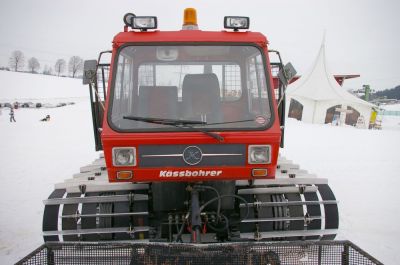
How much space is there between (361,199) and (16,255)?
573 cm

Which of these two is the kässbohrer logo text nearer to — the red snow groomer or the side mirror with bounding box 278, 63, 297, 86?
the red snow groomer

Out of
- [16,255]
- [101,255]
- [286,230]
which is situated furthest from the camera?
[16,255]

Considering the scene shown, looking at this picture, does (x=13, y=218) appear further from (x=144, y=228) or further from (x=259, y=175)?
(x=259, y=175)

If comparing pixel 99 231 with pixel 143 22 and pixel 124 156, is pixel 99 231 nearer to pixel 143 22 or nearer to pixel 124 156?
pixel 124 156

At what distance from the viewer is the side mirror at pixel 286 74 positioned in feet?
10.6

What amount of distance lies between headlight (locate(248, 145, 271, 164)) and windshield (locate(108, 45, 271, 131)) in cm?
21

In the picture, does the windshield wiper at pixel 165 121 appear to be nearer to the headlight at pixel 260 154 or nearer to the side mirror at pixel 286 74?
the headlight at pixel 260 154

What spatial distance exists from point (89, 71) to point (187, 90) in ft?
3.36

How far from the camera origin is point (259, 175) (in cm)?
290

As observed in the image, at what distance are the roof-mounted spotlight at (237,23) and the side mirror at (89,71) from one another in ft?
4.65

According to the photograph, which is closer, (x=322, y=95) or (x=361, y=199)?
(x=361, y=199)

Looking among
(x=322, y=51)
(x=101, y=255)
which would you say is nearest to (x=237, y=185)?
(x=101, y=255)

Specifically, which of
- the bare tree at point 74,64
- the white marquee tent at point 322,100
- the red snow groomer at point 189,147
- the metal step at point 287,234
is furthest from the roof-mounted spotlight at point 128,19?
the bare tree at point 74,64

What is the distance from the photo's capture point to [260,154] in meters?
2.88
